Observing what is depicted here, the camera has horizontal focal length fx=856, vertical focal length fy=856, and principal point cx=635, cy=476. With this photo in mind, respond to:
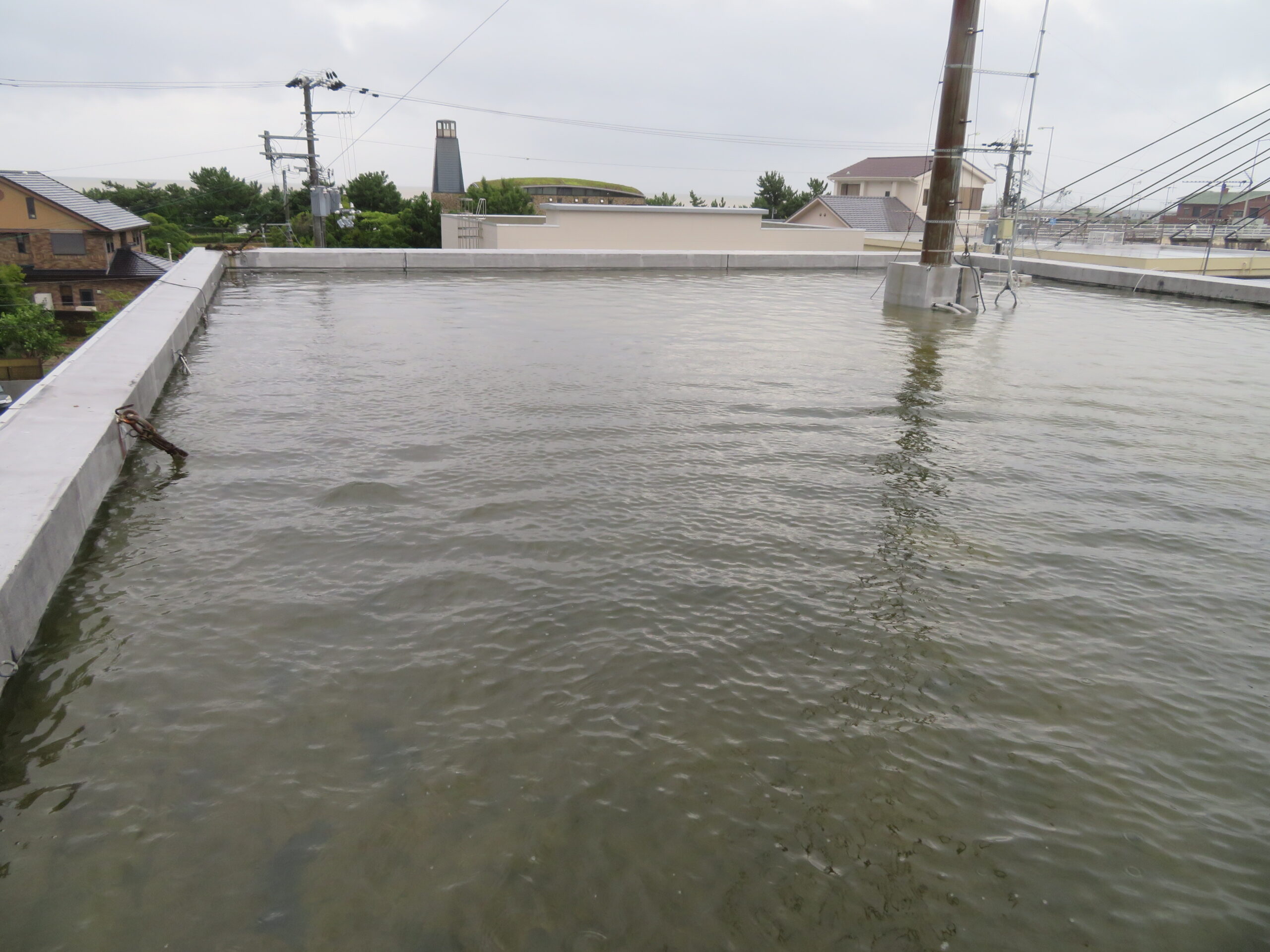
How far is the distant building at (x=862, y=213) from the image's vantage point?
1736 inches

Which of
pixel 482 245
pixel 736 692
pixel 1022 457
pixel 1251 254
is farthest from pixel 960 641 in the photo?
pixel 482 245

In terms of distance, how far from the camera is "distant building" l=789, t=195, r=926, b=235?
145 ft

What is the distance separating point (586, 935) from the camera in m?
2.73

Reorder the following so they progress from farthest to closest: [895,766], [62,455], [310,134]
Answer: [310,134], [62,455], [895,766]

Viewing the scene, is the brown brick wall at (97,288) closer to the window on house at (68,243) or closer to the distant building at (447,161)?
the window on house at (68,243)

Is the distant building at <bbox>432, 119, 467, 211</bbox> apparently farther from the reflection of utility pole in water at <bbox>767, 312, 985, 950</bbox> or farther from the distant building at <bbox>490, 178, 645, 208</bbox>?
the reflection of utility pole in water at <bbox>767, 312, 985, 950</bbox>

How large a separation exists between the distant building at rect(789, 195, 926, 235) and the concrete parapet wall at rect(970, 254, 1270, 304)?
19.7m

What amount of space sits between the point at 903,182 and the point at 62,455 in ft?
195

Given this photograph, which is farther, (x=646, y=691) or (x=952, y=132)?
(x=952, y=132)

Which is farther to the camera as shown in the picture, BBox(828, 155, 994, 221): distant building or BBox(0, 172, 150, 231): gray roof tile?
BBox(828, 155, 994, 221): distant building

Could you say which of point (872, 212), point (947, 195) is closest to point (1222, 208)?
point (872, 212)

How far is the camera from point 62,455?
534cm

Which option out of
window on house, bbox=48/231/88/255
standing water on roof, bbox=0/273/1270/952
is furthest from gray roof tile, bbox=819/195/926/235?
window on house, bbox=48/231/88/255

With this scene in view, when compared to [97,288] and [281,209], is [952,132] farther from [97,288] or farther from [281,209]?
[281,209]
